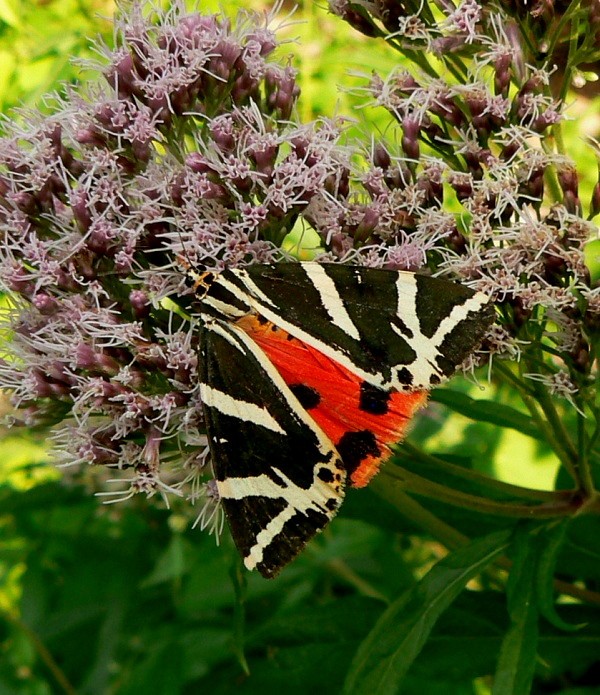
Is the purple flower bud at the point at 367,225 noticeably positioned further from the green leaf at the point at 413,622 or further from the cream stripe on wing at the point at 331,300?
the green leaf at the point at 413,622

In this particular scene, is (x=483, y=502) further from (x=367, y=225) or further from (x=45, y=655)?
(x=45, y=655)

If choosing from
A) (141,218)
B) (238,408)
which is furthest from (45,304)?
(238,408)

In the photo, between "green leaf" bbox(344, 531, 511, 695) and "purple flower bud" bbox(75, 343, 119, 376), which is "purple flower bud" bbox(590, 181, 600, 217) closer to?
"green leaf" bbox(344, 531, 511, 695)

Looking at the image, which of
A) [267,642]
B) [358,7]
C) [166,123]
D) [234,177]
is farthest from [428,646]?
[358,7]

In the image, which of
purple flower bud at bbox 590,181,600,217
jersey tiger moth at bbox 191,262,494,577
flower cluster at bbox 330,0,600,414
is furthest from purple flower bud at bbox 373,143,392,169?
purple flower bud at bbox 590,181,600,217

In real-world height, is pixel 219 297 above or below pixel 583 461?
above

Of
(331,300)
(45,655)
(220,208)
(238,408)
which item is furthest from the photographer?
(45,655)

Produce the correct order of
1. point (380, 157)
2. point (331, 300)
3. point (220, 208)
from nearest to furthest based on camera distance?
point (331, 300) < point (220, 208) < point (380, 157)
